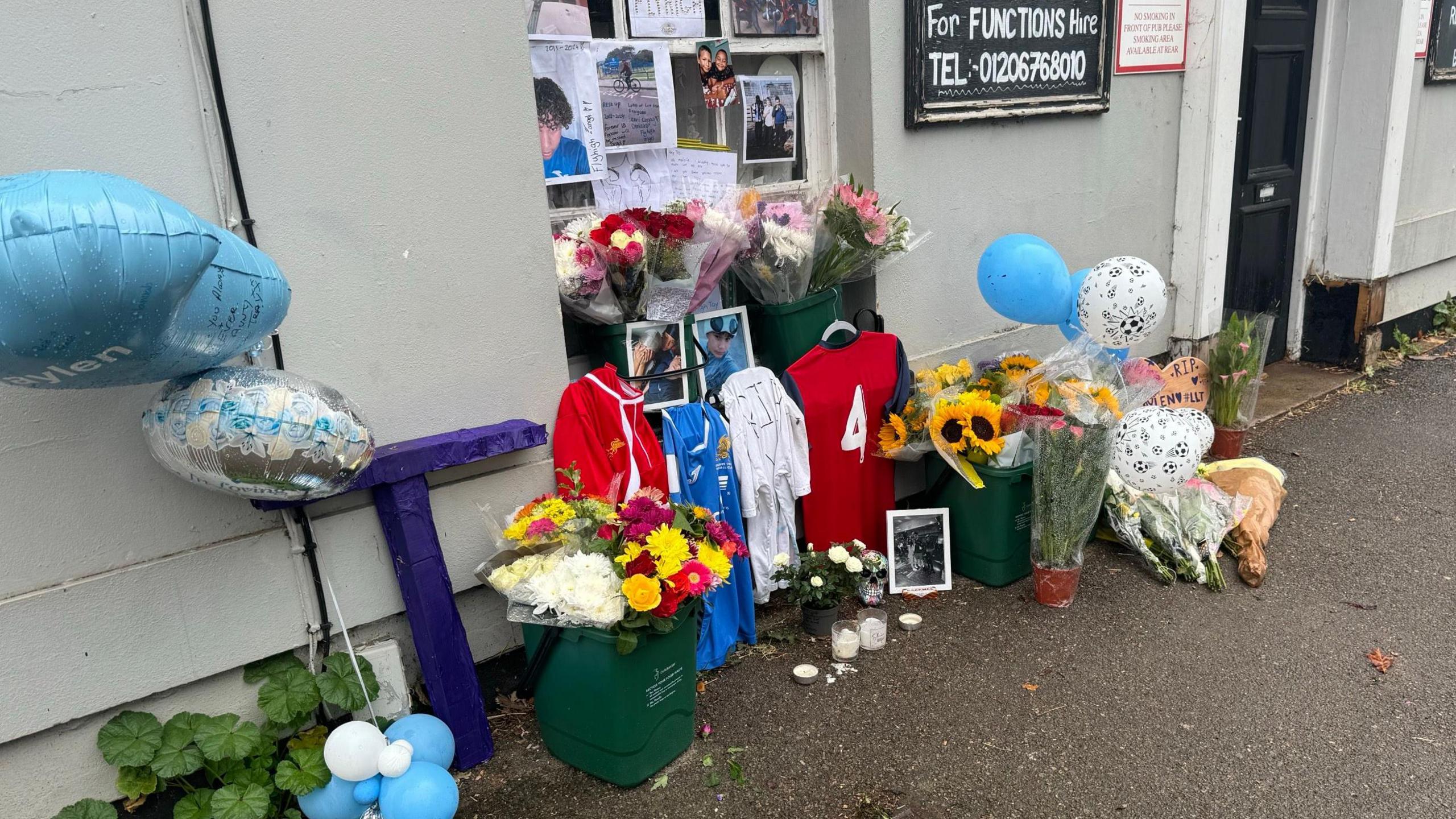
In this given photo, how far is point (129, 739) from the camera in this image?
2.59 meters

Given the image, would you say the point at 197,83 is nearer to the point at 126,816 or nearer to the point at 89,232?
the point at 89,232

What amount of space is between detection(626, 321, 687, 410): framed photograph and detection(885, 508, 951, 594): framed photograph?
1143 mm

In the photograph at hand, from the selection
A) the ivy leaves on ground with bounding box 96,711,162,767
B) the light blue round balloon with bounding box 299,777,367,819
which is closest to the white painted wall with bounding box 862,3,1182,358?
the light blue round balloon with bounding box 299,777,367,819

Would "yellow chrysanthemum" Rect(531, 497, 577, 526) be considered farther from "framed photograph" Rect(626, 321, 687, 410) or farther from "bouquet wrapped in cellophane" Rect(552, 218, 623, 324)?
"bouquet wrapped in cellophane" Rect(552, 218, 623, 324)

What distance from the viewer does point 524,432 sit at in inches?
124

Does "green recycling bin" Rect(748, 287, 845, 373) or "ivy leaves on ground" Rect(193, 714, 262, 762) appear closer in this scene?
"ivy leaves on ground" Rect(193, 714, 262, 762)

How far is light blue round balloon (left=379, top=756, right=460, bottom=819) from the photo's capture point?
8.18 feet

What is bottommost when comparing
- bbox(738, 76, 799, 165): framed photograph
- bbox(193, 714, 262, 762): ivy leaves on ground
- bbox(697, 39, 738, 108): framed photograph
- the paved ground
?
the paved ground

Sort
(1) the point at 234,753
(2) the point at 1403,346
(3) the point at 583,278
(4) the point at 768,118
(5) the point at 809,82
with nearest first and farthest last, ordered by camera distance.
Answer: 1. (1) the point at 234,753
2. (3) the point at 583,278
3. (4) the point at 768,118
4. (5) the point at 809,82
5. (2) the point at 1403,346

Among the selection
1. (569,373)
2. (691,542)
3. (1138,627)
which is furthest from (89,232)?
(1138,627)

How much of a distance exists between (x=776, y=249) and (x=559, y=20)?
1207 mm

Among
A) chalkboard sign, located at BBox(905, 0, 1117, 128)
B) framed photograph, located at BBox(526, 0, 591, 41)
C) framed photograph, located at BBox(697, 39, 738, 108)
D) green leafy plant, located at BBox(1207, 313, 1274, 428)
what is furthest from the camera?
green leafy plant, located at BBox(1207, 313, 1274, 428)

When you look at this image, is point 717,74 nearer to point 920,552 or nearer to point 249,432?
point 920,552

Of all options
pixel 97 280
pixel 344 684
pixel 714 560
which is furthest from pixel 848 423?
pixel 97 280
